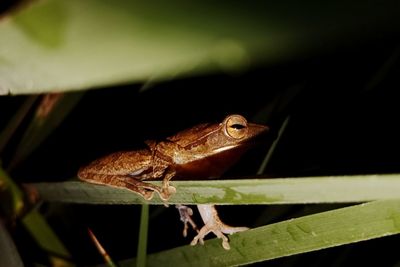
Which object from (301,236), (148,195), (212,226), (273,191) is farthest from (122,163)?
(273,191)

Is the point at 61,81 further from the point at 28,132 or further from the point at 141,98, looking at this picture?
the point at 141,98

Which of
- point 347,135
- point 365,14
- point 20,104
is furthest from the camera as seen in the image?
point 347,135

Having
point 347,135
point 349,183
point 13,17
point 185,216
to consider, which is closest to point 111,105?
point 185,216

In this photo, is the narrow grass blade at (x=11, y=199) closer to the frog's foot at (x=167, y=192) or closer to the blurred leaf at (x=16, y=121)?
the blurred leaf at (x=16, y=121)

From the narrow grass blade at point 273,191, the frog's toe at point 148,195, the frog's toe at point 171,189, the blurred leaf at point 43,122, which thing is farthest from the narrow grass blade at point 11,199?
the frog's toe at point 171,189

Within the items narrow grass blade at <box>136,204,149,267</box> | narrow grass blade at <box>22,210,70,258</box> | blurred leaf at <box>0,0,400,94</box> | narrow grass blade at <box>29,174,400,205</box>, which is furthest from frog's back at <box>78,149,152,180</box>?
blurred leaf at <box>0,0,400,94</box>
